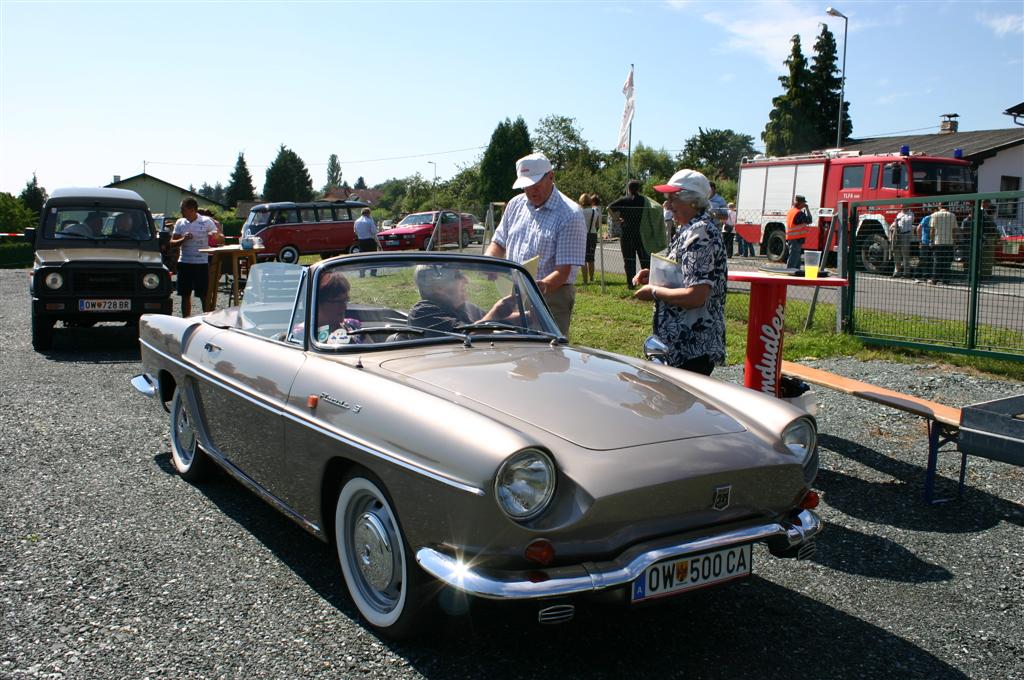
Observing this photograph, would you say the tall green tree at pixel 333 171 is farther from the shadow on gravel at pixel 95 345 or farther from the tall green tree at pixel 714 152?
the shadow on gravel at pixel 95 345

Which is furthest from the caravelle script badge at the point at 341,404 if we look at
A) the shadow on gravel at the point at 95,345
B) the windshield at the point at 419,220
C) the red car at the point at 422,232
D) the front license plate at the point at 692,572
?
the windshield at the point at 419,220

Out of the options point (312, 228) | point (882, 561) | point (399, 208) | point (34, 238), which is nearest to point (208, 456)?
point (882, 561)

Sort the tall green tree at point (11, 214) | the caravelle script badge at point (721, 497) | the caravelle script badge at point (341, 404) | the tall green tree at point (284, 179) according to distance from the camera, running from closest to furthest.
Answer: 1. the caravelle script badge at point (721, 497)
2. the caravelle script badge at point (341, 404)
3. the tall green tree at point (11, 214)
4. the tall green tree at point (284, 179)

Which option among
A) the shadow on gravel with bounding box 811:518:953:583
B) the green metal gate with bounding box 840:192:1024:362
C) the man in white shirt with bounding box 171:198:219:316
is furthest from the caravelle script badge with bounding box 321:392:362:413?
the man in white shirt with bounding box 171:198:219:316

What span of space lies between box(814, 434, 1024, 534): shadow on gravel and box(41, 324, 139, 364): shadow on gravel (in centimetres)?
759

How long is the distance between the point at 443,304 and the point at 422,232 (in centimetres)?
2508

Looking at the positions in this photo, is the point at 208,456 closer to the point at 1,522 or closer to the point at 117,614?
the point at 1,522

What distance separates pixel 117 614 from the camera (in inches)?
130

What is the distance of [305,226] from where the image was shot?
25.1 m

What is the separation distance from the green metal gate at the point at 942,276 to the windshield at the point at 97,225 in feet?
29.0

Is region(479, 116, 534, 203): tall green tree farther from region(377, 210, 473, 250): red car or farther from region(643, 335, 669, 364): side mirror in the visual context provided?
region(643, 335, 669, 364): side mirror

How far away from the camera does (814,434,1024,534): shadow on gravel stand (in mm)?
4484

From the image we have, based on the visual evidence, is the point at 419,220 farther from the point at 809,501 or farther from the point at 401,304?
the point at 809,501

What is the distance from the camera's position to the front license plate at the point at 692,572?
271 centimetres
